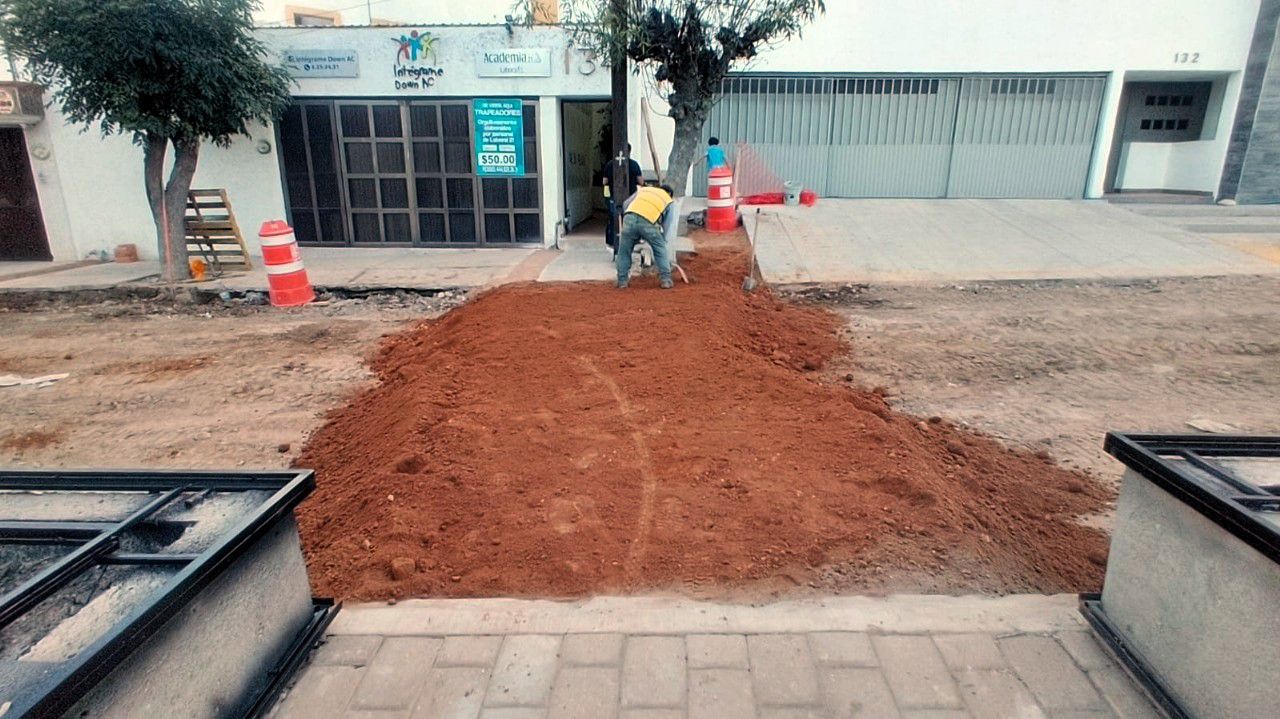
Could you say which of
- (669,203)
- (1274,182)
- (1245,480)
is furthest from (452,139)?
(1274,182)

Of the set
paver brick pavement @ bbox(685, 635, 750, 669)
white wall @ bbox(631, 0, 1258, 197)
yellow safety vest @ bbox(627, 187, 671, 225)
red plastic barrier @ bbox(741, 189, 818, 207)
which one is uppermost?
white wall @ bbox(631, 0, 1258, 197)

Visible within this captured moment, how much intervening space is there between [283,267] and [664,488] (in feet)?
24.2

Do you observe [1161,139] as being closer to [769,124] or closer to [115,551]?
[769,124]

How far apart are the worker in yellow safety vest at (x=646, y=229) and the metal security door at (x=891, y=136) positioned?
6940mm

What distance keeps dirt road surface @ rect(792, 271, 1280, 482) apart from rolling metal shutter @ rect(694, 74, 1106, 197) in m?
5.68

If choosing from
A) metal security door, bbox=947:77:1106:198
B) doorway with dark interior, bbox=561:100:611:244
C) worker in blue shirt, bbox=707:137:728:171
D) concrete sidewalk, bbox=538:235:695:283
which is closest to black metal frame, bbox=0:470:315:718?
concrete sidewalk, bbox=538:235:695:283

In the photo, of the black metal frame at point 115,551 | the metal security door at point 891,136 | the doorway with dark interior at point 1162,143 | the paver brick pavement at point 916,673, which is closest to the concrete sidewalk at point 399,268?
the metal security door at point 891,136

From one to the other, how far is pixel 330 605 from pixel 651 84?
11417 millimetres

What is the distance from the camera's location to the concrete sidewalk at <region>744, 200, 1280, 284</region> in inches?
383

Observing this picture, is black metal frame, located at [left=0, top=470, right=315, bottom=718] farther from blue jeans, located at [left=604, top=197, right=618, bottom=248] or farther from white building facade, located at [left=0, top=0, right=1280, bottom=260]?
white building facade, located at [left=0, top=0, right=1280, bottom=260]

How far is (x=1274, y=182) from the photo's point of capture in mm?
13625

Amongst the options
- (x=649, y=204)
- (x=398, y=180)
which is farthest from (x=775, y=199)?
(x=398, y=180)

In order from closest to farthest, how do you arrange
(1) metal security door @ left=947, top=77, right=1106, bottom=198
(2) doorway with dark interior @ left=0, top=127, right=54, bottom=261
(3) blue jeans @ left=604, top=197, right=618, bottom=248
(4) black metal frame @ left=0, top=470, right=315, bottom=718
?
1. (4) black metal frame @ left=0, top=470, right=315, bottom=718
2. (3) blue jeans @ left=604, top=197, right=618, bottom=248
3. (2) doorway with dark interior @ left=0, top=127, right=54, bottom=261
4. (1) metal security door @ left=947, top=77, right=1106, bottom=198

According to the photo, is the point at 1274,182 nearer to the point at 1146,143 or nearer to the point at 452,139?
the point at 1146,143
